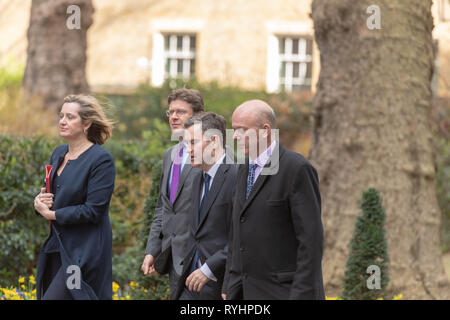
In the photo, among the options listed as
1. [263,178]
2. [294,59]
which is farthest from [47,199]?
[294,59]

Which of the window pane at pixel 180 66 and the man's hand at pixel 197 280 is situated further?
the window pane at pixel 180 66

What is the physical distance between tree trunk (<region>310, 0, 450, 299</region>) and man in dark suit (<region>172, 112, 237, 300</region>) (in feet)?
12.3

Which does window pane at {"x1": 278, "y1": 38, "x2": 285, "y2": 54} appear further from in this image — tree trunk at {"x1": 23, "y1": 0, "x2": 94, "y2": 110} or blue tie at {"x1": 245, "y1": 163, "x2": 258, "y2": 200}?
blue tie at {"x1": 245, "y1": 163, "x2": 258, "y2": 200}

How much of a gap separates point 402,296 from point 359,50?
9.35 ft

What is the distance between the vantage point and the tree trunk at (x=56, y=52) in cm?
1218

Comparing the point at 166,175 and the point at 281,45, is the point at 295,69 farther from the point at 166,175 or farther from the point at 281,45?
the point at 166,175

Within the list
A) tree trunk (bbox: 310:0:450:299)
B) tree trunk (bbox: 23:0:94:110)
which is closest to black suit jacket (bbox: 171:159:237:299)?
tree trunk (bbox: 310:0:450:299)

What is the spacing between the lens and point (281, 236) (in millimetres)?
3836

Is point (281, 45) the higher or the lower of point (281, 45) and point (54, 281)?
the higher

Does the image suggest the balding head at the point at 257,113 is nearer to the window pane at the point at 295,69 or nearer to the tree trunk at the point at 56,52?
the tree trunk at the point at 56,52

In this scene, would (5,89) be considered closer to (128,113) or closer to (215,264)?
(128,113)

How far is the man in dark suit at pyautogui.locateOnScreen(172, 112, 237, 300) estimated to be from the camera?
4.38 metres

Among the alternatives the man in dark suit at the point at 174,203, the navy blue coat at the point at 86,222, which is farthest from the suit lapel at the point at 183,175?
the navy blue coat at the point at 86,222

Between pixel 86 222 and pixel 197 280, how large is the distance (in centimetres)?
81
